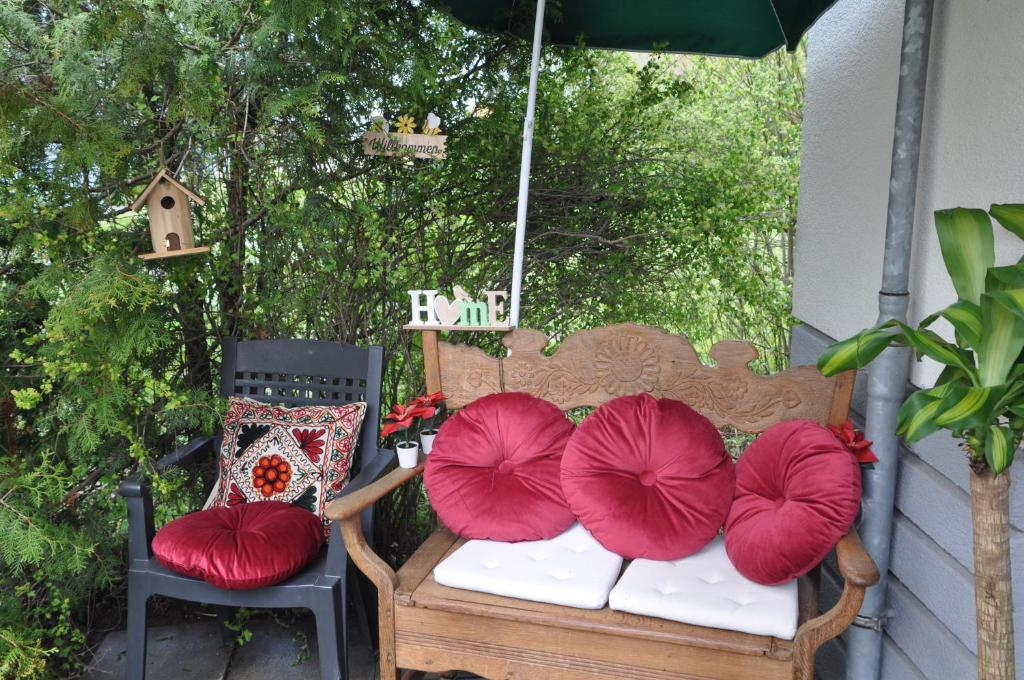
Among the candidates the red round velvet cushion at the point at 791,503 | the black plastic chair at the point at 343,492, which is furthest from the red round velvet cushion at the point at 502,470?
the red round velvet cushion at the point at 791,503

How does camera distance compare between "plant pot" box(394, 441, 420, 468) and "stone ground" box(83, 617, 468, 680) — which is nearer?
"plant pot" box(394, 441, 420, 468)

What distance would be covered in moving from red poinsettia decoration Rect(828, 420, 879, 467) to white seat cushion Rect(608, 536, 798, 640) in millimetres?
349

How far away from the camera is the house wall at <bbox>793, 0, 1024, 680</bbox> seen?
171 cm

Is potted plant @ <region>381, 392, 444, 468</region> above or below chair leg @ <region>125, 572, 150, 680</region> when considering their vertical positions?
above

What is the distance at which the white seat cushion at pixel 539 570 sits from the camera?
2.00 metres

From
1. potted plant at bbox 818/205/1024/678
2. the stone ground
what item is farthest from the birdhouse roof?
potted plant at bbox 818/205/1024/678

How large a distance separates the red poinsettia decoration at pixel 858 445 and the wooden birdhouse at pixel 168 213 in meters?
1.93

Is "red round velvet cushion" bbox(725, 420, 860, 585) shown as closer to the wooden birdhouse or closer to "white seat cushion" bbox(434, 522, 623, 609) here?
"white seat cushion" bbox(434, 522, 623, 609)

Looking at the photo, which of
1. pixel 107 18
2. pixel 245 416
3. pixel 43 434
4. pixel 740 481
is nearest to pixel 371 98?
pixel 107 18

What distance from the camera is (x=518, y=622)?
2016 millimetres

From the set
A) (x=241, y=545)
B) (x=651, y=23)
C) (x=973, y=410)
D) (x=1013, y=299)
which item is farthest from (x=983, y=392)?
(x=651, y=23)

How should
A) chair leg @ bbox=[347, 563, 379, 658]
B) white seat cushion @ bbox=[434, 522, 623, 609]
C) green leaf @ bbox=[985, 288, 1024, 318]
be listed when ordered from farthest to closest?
chair leg @ bbox=[347, 563, 379, 658]
white seat cushion @ bbox=[434, 522, 623, 609]
green leaf @ bbox=[985, 288, 1024, 318]

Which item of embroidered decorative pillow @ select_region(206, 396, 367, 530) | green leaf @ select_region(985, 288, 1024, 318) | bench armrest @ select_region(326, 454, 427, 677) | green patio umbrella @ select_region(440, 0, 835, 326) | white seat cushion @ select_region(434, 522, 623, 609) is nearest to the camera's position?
green leaf @ select_region(985, 288, 1024, 318)

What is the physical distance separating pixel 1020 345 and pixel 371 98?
2032 mm
